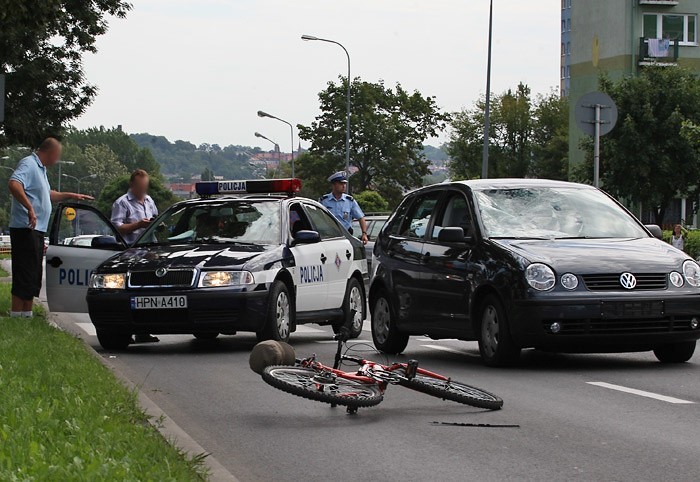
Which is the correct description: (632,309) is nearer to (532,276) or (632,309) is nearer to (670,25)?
(532,276)

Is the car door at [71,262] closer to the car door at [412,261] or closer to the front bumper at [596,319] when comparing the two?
the car door at [412,261]

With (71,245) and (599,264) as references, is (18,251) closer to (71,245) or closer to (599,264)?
(71,245)

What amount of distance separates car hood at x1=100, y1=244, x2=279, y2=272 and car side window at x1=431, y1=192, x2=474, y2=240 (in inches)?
68.9

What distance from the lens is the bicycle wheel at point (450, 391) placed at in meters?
9.20

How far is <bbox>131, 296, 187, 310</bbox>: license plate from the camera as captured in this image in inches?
540

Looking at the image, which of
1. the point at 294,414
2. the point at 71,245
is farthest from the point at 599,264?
the point at 71,245

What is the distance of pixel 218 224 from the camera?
15.0 metres

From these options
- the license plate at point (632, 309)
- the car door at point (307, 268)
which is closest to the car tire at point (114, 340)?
the car door at point (307, 268)

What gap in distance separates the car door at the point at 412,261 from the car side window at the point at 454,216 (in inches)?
6.7

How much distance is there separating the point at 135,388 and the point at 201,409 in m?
0.45

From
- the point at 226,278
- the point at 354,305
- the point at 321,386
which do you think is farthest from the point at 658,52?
the point at 321,386

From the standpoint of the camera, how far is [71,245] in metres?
15.5

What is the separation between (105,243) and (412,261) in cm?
344

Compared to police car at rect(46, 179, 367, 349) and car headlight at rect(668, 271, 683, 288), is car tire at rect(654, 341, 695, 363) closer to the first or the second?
car headlight at rect(668, 271, 683, 288)
